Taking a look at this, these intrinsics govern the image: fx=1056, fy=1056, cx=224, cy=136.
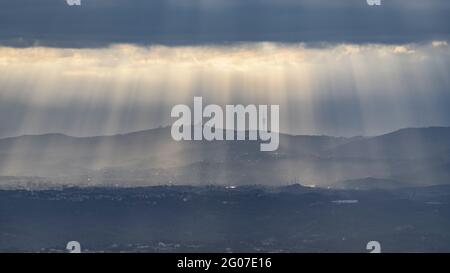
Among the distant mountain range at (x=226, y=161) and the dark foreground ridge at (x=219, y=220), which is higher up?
the distant mountain range at (x=226, y=161)

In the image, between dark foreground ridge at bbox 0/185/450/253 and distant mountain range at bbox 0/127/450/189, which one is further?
distant mountain range at bbox 0/127/450/189

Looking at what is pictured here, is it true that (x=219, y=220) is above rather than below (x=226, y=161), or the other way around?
below

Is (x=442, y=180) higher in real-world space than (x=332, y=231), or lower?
higher

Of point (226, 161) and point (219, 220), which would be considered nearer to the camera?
point (219, 220)

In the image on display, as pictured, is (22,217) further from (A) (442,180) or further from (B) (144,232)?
(A) (442,180)

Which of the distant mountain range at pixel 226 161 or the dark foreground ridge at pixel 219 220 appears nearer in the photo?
the dark foreground ridge at pixel 219 220
